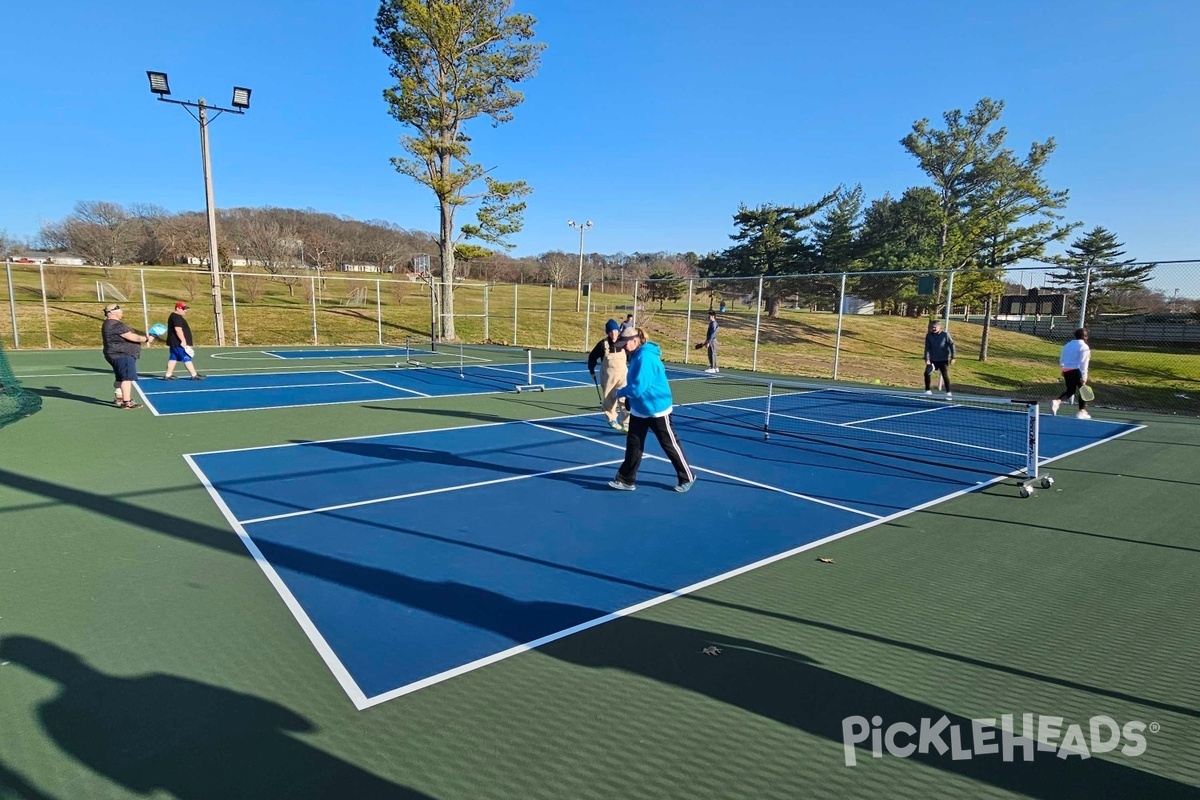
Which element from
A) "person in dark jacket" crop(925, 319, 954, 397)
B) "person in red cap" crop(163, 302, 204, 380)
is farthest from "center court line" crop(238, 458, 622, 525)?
"person in red cap" crop(163, 302, 204, 380)

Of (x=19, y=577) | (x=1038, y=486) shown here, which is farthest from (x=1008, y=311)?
(x=19, y=577)

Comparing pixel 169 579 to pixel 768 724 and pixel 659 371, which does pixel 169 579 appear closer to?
pixel 768 724

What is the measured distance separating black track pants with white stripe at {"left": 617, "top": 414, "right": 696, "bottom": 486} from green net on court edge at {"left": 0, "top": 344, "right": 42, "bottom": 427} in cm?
1061

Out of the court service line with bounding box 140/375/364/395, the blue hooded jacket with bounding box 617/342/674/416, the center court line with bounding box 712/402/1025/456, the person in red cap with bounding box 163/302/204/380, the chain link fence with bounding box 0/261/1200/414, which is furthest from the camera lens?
the chain link fence with bounding box 0/261/1200/414

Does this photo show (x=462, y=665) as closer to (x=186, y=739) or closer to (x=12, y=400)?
A: (x=186, y=739)

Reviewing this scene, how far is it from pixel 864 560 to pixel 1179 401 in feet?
58.6

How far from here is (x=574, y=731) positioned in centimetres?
304

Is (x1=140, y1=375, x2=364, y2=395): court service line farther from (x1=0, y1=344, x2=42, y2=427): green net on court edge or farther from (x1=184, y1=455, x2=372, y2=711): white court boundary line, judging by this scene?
(x1=184, y1=455, x2=372, y2=711): white court boundary line

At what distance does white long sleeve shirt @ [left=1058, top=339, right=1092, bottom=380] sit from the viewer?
38.9 ft

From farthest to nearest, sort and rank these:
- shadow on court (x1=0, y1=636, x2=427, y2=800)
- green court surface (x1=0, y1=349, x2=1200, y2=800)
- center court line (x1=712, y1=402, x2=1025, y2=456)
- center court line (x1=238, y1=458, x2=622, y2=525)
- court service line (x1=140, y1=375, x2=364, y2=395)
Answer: court service line (x1=140, y1=375, x2=364, y2=395)
center court line (x1=712, y1=402, x2=1025, y2=456)
center court line (x1=238, y1=458, x2=622, y2=525)
green court surface (x1=0, y1=349, x2=1200, y2=800)
shadow on court (x1=0, y1=636, x2=427, y2=800)

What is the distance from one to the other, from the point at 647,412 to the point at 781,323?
32.9 m

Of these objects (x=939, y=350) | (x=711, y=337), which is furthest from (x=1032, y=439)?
(x=711, y=337)
